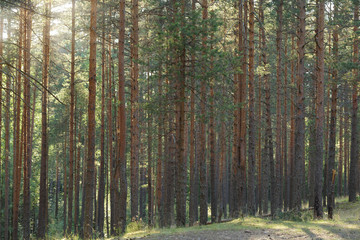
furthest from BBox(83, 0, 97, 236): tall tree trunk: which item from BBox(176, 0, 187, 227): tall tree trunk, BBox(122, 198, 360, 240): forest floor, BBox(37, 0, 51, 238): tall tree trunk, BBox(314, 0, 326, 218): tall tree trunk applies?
BBox(314, 0, 326, 218): tall tree trunk

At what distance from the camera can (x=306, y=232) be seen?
10508 mm

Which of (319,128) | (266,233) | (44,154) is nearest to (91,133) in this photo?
(266,233)

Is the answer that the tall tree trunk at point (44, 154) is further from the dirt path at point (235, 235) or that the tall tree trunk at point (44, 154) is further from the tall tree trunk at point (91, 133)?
the dirt path at point (235, 235)

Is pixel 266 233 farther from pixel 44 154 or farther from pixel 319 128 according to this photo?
pixel 44 154

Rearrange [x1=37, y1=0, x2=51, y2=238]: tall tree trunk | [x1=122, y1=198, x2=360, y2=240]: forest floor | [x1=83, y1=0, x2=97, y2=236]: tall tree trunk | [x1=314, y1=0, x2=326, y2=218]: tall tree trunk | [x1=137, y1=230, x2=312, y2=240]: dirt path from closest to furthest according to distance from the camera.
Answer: [x1=137, y1=230, x2=312, y2=240]: dirt path → [x1=122, y1=198, x2=360, y2=240]: forest floor → [x1=83, y1=0, x2=97, y2=236]: tall tree trunk → [x1=314, y1=0, x2=326, y2=218]: tall tree trunk → [x1=37, y1=0, x2=51, y2=238]: tall tree trunk

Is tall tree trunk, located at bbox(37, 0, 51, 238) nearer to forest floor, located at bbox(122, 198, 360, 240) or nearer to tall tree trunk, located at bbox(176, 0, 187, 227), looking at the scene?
tall tree trunk, located at bbox(176, 0, 187, 227)

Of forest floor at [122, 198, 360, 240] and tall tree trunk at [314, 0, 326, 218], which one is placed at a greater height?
tall tree trunk at [314, 0, 326, 218]

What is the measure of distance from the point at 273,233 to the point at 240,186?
6.06 meters

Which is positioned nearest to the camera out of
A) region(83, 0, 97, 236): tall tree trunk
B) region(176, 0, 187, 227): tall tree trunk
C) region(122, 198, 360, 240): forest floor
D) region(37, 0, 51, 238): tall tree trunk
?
region(122, 198, 360, 240): forest floor

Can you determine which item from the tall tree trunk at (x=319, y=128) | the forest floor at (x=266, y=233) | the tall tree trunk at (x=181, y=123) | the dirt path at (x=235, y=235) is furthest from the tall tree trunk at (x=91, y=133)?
the tall tree trunk at (x=319, y=128)

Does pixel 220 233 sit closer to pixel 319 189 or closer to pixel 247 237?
pixel 247 237

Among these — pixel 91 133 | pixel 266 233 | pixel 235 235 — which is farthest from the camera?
pixel 91 133

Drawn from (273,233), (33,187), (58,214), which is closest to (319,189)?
(273,233)

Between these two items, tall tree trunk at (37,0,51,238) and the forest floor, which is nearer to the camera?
the forest floor
